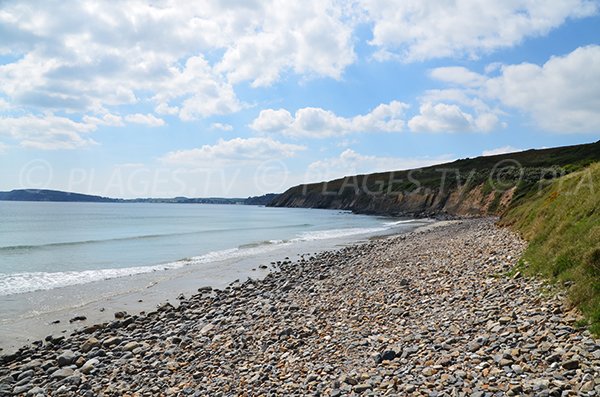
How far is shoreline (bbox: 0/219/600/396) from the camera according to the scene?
674 cm

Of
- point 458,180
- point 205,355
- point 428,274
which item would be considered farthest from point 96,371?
point 458,180

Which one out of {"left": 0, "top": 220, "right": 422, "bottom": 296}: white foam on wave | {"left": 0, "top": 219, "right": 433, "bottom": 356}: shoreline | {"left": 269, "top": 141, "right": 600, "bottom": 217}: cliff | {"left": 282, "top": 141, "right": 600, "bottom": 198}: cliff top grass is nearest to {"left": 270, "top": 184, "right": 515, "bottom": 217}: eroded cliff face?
{"left": 269, "top": 141, "right": 600, "bottom": 217}: cliff

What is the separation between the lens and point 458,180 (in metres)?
97.2

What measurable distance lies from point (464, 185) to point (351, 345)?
3498 inches

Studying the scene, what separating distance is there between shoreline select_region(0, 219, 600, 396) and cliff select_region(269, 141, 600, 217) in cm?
3230

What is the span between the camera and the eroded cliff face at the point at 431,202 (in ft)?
236

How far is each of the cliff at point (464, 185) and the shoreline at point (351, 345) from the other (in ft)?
106

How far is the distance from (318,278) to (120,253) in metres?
22.6

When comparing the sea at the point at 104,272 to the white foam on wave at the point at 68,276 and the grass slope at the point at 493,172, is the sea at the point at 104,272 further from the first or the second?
the grass slope at the point at 493,172

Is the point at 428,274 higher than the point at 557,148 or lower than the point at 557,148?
lower

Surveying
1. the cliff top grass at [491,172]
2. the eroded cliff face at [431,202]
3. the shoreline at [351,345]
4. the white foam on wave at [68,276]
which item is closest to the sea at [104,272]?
the white foam on wave at [68,276]

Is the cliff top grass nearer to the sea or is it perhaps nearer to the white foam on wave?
the sea

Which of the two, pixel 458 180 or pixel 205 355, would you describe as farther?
pixel 458 180

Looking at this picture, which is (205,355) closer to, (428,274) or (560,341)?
(560,341)
